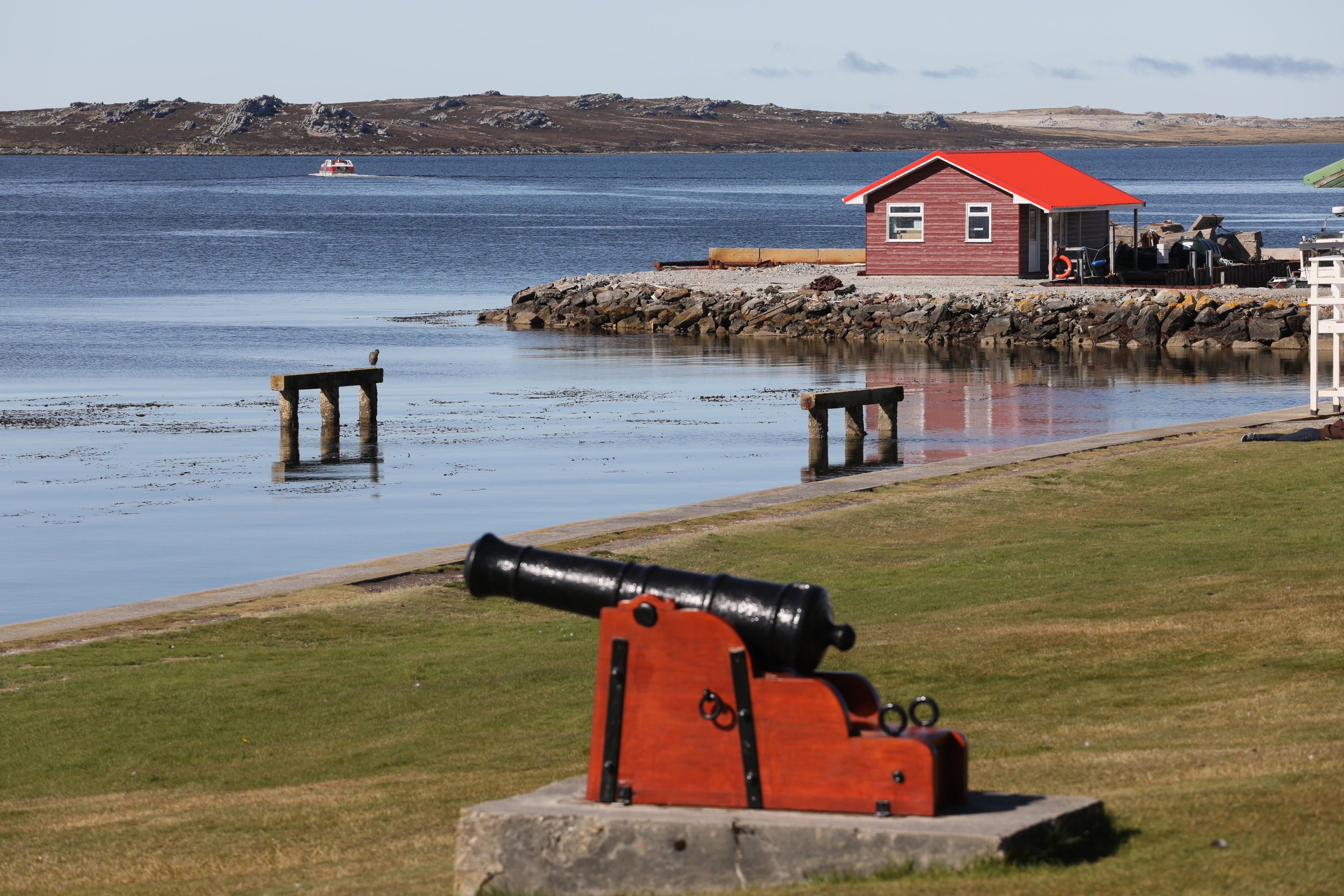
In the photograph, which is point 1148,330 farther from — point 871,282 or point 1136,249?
point 871,282

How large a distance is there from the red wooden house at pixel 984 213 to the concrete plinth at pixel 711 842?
48918mm

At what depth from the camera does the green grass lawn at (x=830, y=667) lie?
23.7 ft

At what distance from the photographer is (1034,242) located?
58.0 m

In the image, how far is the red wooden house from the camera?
5534 centimetres

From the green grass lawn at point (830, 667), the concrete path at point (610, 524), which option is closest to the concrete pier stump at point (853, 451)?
the concrete path at point (610, 524)

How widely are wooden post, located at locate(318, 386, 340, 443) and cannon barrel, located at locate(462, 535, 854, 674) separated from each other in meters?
26.0

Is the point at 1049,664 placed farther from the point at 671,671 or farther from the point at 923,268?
the point at 923,268

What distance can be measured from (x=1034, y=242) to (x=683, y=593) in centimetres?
5331

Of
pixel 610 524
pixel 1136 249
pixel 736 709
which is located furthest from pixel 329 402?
pixel 1136 249

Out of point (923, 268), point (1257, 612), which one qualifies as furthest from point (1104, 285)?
point (1257, 612)

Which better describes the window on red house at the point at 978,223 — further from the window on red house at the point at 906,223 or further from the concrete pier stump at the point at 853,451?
the concrete pier stump at the point at 853,451

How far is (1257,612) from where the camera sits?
11914mm

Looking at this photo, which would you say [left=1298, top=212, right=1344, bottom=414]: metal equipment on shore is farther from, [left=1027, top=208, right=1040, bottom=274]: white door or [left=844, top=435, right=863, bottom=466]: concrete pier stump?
[left=1027, top=208, right=1040, bottom=274]: white door

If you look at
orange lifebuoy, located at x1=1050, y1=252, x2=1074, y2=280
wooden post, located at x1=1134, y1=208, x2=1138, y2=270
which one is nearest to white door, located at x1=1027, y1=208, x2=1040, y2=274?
orange lifebuoy, located at x1=1050, y1=252, x2=1074, y2=280
